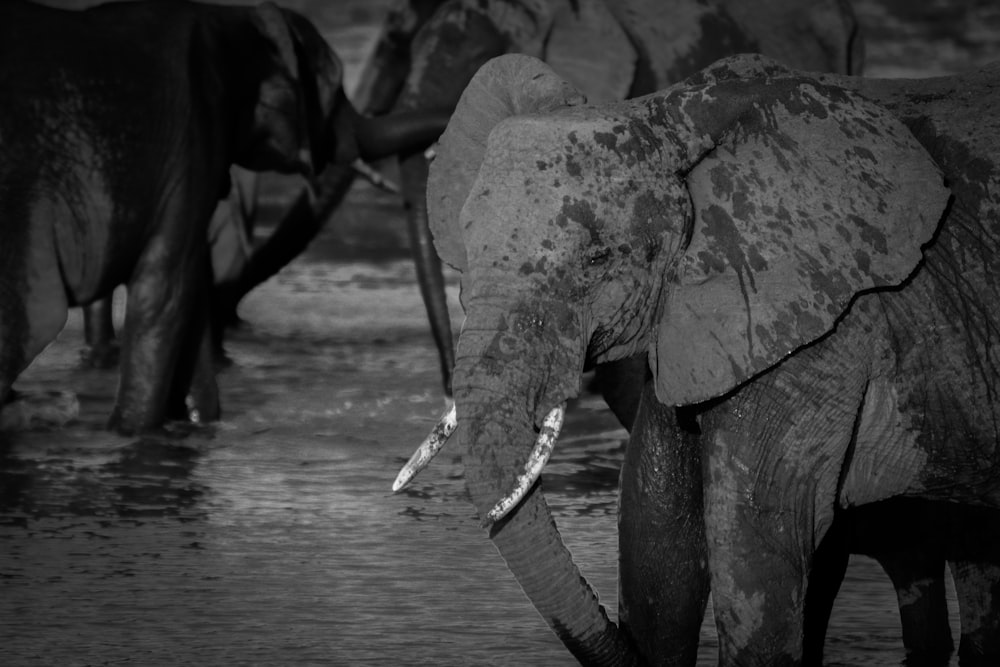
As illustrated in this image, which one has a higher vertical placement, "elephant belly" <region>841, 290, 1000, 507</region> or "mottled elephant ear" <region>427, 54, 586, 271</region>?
"mottled elephant ear" <region>427, 54, 586, 271</region>

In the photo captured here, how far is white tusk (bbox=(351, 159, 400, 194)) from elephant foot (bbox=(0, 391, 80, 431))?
1.58 m

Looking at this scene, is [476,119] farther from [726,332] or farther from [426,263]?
[426,263]

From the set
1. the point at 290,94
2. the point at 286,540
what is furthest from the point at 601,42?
the point at 286,540

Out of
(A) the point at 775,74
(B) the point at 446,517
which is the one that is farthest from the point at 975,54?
(A) the point at 775,74

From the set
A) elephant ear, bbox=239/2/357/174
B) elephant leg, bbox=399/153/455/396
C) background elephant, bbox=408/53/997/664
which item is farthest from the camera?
elephant leg, bbox=399/153/455/396

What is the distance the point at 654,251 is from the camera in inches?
157

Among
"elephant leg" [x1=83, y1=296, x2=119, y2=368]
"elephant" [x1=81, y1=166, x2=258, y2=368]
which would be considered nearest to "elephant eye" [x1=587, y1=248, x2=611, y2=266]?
"elephant" [x1=81, y1=166, x2=258, y2=368]

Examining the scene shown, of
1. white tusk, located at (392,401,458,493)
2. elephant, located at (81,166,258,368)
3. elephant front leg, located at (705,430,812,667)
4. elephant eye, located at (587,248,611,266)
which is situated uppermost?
elephant eye, located at (587,248,611,266)

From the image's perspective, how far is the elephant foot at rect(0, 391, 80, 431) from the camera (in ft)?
24.8

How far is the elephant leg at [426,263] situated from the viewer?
28.1 ft

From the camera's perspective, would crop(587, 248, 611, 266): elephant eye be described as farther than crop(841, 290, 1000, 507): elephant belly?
No

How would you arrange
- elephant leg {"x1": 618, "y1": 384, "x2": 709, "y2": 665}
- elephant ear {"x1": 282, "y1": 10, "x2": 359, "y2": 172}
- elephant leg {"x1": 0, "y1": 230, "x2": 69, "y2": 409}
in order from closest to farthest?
elephant leg {"x1": 618, "y1": 384, "x2": 709, "y2": 665}
elephant leg {"x1": 0, "y1": 230, "x2": 69, "y2": 409}
elephant ear {"x1": 282, "y1": 10, "x2": 359, "y2": 172}

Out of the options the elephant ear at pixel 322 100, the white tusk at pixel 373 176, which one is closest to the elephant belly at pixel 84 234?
the elephant ear at pixel 322 100

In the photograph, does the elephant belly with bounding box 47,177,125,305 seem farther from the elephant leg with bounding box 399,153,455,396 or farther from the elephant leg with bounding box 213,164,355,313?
the elephant leg with bounding box 213,164,355,313
